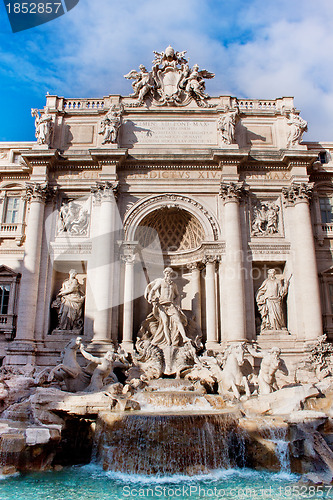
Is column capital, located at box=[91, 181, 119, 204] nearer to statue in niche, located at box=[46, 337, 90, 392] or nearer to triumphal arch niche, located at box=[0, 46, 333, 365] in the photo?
triumphal arch niche, located at box=[0, 46, 333, 365]

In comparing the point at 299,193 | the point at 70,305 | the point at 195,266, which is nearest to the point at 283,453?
the point at 195,266

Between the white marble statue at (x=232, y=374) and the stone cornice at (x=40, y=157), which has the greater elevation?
the stone cornice at (x=40, y=157)

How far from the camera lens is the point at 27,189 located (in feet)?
63.2

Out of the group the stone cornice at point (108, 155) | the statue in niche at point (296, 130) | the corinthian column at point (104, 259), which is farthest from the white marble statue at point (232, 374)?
the statue in niche at point (296, 130)

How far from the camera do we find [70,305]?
18406mm

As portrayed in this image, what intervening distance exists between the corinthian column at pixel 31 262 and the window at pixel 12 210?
1.36 metres

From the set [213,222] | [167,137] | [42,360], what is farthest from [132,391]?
[167,137]

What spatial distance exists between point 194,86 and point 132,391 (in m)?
14.4

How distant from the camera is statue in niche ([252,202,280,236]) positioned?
19.3 meters

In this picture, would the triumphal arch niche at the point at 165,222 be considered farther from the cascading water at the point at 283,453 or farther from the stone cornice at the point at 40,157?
the cascading water at the point at 283,453

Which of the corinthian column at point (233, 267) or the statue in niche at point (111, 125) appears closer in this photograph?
the corinthian column at point (233, 267)

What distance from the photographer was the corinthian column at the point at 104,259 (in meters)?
17.5

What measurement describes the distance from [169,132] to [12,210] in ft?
27.5

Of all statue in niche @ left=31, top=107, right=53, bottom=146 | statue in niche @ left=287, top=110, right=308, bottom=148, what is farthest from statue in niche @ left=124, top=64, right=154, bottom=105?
statue in niche @ left=287, top=110, right=308, bottom=148
